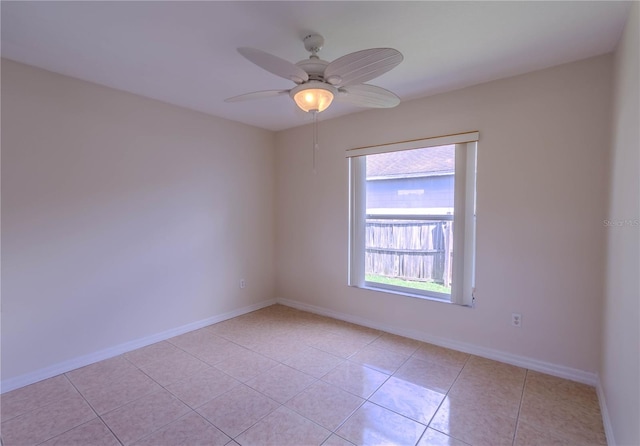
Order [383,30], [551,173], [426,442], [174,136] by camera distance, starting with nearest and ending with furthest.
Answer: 1. [426,442]
2. [383,30]
3. [551,173]
4. [174,136]

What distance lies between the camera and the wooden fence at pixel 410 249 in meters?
2.94

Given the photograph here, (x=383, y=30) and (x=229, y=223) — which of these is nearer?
(x=383, y=30)

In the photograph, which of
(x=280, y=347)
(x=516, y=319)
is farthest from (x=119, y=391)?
(x=516, y=319)

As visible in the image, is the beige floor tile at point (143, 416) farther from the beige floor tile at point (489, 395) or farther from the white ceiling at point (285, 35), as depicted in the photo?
the white ceiling at point (285, 35)

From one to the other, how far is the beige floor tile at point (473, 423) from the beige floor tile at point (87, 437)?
1948 mm

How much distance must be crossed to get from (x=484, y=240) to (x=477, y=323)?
2.51 feet

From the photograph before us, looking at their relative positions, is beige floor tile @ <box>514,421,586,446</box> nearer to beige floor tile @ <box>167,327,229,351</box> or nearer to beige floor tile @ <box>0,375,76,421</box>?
beige floor tile @ <box>167,327,229,351</box>

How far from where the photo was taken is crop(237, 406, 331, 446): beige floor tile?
5.57 feet

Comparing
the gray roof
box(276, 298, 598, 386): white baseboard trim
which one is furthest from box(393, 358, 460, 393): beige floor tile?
the gray roof

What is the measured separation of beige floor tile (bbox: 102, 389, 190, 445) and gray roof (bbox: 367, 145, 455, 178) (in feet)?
9.10

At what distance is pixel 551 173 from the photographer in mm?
2316

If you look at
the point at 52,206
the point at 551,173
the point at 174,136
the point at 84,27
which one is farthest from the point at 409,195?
the point at 52,206

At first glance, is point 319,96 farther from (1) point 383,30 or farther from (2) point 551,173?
(2) point 551,173

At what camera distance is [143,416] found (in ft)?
6.29
